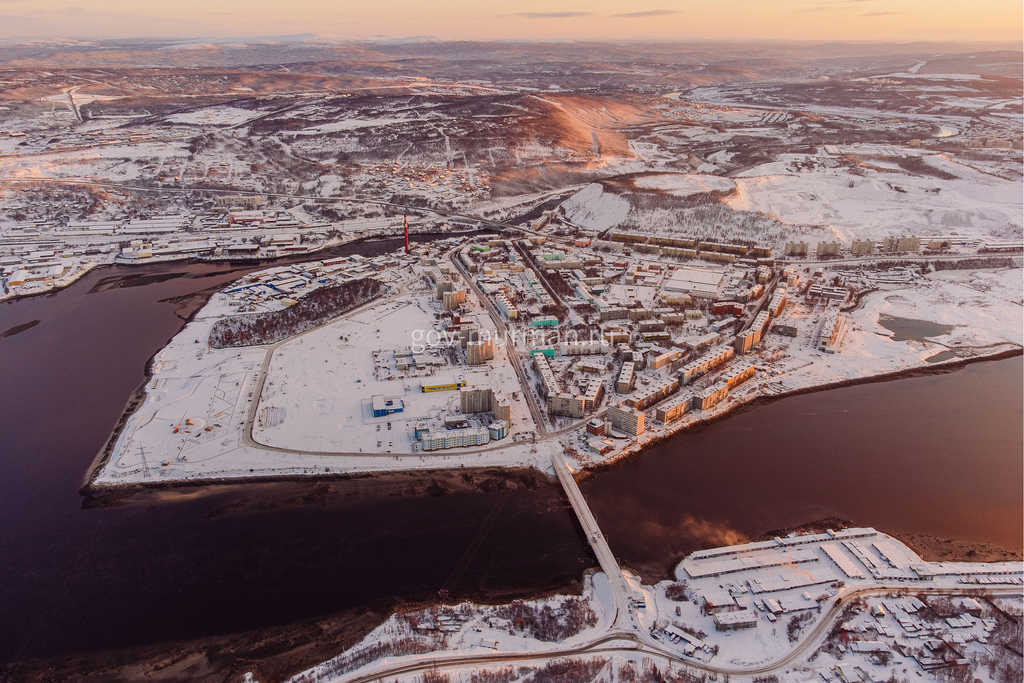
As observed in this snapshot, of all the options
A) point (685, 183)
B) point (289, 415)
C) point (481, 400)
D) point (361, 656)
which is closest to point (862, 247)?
point (685, 183)

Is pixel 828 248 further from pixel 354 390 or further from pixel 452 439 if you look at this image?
pixel 354 390

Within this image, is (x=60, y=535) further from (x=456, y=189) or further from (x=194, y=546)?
(x=456, y=189)

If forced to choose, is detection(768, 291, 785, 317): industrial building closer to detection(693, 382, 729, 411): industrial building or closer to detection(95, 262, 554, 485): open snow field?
detection(693, 382, 729, 411): industrial building

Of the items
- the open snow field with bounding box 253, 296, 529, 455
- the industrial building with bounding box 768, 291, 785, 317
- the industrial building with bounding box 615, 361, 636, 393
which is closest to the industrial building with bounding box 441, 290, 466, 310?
the open snow field with bounding box 253, 296, 529, 455

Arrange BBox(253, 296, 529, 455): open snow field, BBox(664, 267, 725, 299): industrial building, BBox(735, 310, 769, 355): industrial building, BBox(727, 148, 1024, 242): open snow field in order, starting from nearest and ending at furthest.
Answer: BBox(253, 296, 529, 455): open snow field
BBox(735, 310, 769, 355): industrial building
BBox(664, 267, 725, 299): industrial building
BBox(727, 148, 1024, 242): open snow field

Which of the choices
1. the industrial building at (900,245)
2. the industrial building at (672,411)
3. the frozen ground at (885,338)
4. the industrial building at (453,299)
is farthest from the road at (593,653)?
the industrial building at (900,245)

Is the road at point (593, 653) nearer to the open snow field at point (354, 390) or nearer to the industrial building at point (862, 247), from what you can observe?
the open snow field at point (354, 390)
